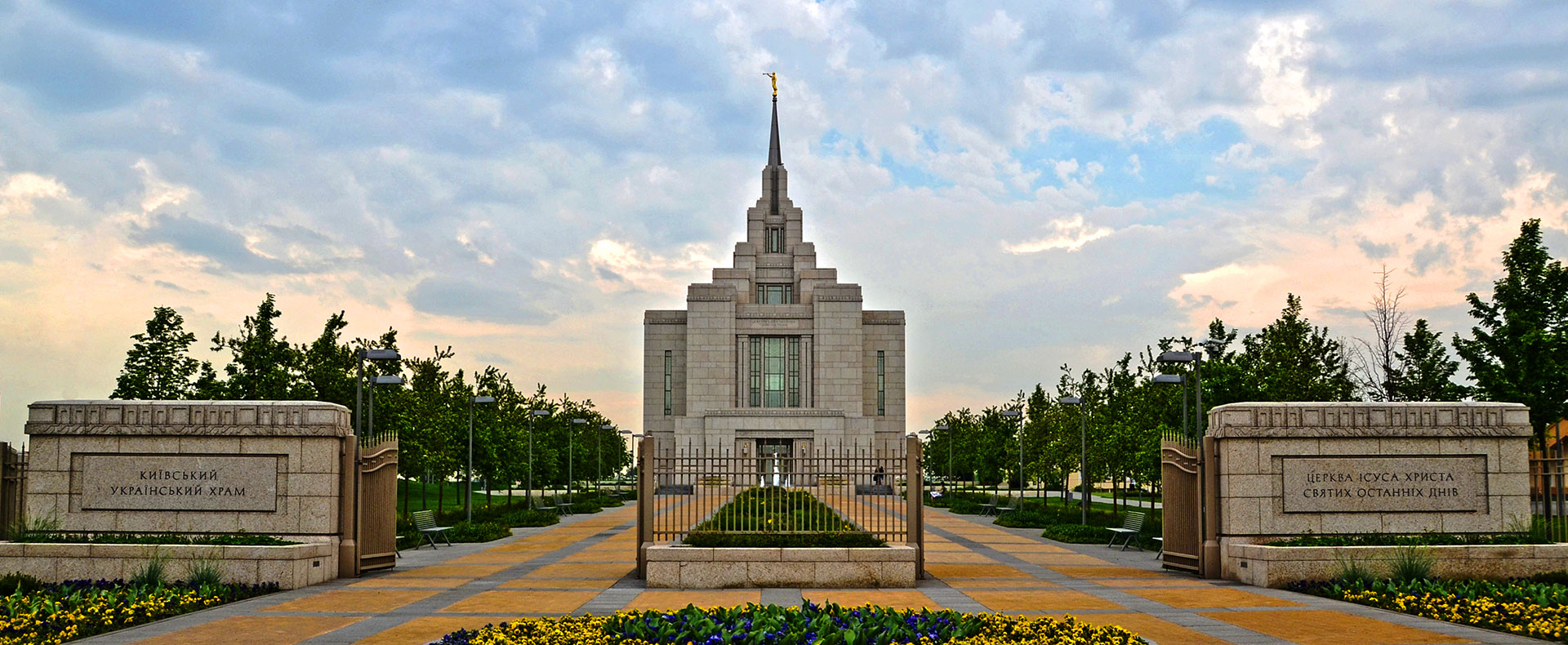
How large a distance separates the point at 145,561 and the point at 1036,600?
1431 centimetres

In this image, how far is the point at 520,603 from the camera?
54.6 ft

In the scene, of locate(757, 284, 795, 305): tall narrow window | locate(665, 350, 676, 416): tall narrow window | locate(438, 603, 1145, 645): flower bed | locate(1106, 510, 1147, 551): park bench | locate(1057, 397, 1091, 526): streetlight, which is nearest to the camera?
locate(438, 603, 1145, 645): flower bed

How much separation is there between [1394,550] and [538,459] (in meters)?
40.2

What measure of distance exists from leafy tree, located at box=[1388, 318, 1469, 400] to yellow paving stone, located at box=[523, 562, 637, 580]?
1138 inches

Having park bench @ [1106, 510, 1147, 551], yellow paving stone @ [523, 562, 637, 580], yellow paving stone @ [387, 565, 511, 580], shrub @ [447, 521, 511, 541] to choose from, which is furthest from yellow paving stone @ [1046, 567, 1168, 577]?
shrub @ [447, 521, 511, 541]

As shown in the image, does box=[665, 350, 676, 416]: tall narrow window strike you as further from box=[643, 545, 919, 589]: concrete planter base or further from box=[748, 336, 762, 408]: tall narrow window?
box=[643, 545, 919, 589]: concrete planter base

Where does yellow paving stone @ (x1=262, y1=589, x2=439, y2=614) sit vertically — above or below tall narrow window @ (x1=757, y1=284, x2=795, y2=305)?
below

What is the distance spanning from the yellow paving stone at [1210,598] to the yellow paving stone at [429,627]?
9.61 m

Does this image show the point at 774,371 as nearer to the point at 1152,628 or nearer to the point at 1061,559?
the point at 1061,559

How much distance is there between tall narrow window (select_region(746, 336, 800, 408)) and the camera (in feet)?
324

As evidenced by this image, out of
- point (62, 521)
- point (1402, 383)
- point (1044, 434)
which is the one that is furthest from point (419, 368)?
point (1402, 383)

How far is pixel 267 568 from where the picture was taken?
727 inches

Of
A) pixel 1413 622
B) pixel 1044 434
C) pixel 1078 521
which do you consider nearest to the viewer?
pixel 1413 622

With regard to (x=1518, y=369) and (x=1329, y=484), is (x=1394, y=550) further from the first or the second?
(x=1518, y=369)
